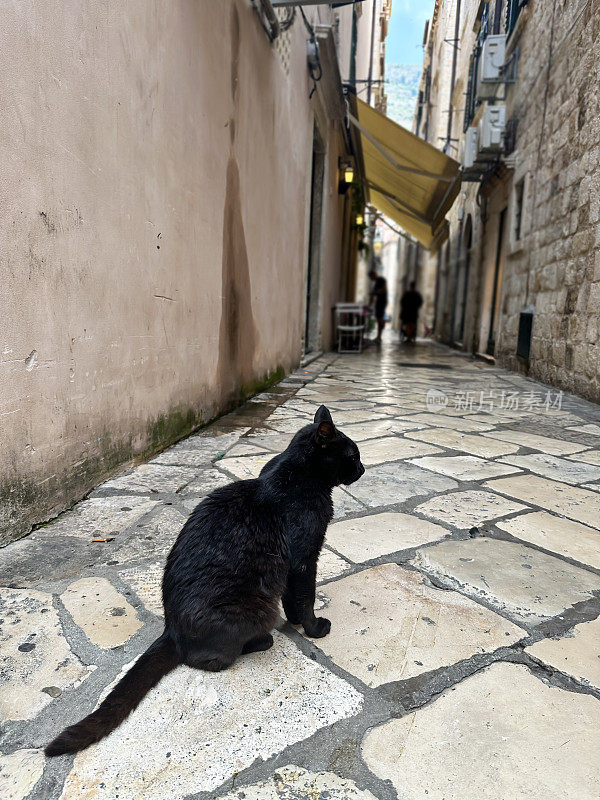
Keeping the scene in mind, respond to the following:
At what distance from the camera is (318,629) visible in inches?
57.9

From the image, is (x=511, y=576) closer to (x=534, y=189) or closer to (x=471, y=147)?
(x=534, y=189)

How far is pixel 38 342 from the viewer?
78.3 inches

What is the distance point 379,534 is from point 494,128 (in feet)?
29.6

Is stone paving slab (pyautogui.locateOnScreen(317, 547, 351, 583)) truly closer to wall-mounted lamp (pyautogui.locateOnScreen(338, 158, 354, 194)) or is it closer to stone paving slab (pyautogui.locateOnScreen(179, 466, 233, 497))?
stone paving slab (pyautogui.locateOnScreen(179, 466, 233, 497))

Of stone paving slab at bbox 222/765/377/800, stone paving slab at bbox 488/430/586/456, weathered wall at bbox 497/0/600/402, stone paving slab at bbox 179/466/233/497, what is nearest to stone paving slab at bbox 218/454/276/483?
stone paving slab at bbox 179/466/233/497

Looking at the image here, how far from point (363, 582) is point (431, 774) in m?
0.76

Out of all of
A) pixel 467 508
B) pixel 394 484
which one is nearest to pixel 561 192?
pixel 394 484

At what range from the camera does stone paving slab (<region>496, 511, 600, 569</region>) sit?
80.7 inches

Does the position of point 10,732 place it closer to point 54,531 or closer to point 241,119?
point 54,531

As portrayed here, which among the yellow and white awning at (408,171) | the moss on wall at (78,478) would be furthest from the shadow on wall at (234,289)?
the yellow and white awning at (408,171)

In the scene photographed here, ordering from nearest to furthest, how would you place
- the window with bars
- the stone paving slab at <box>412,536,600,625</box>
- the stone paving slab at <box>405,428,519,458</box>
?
1. the stone paving slab at <box>412,536,600,625</box>
2. the stone paving slab at <box>405,428,519,458</box>
3. the window with bars

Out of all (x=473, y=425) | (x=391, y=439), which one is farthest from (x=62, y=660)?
(x=473, y=425)

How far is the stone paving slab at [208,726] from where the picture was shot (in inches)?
39.2

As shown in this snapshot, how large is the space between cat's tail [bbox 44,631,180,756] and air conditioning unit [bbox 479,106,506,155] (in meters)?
9.82
